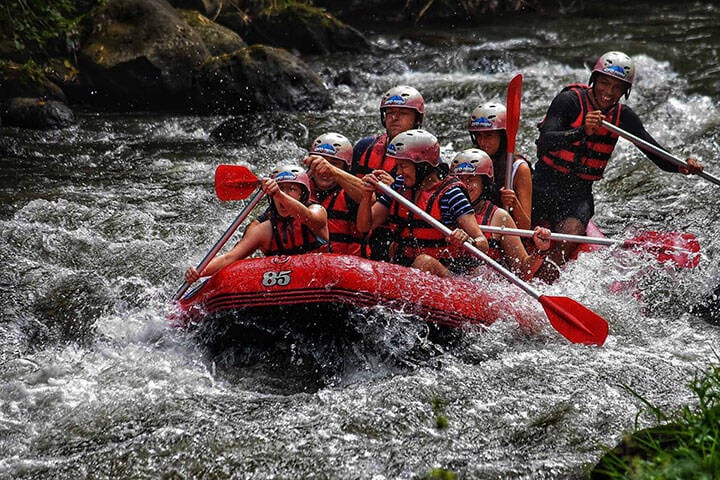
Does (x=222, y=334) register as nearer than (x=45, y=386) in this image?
No

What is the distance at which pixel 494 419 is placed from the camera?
464 centimetres

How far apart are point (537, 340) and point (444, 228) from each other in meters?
0.98

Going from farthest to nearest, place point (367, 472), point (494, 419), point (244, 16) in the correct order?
point (244, 16) < point (494, 419) < point (367, 472)

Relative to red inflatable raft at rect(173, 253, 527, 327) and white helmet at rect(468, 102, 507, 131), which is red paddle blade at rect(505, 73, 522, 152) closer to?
white helmet at rect(468, 102, 507, 131)

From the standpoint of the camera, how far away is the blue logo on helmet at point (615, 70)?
6.46m

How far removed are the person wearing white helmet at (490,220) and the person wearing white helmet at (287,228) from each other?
96 cm

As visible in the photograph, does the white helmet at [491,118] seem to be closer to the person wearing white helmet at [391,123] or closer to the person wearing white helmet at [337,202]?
the person wearing white helmet at [391,123]

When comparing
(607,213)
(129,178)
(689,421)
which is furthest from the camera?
(129,178)

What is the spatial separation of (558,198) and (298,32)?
29.2ft

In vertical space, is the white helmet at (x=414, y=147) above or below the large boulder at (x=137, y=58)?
above

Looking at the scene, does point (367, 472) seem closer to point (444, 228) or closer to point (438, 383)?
point (438, 383)

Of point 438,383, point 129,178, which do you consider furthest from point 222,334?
point 129,178

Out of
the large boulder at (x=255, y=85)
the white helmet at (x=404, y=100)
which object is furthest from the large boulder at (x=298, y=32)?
the white helmet at (x=404, y=100)

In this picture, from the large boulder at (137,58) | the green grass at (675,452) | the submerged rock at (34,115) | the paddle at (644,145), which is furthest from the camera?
the large boulder at (137,58)
